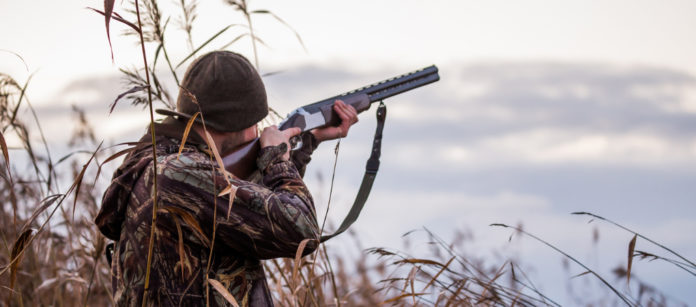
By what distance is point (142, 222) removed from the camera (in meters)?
2.57

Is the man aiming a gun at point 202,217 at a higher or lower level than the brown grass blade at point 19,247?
higher

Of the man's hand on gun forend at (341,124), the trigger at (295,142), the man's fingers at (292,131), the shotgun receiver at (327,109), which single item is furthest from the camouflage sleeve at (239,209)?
the man's hand on gun forend at (341,124)

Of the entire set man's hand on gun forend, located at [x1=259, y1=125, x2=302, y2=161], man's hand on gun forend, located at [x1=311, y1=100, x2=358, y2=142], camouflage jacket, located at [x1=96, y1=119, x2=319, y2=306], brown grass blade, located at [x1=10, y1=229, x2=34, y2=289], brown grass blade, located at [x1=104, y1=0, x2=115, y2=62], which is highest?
man's hand on gun forend, located at [x1=311, y1=100, x2=358, y2=142]

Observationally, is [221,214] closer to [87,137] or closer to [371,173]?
[371,173]

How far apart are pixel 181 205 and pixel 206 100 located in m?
0.50

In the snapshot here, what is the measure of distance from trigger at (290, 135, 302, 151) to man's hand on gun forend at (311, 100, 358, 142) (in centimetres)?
21

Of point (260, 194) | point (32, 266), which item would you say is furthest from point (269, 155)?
point (32, 266)

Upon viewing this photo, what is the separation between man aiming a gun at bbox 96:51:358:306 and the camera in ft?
8.32

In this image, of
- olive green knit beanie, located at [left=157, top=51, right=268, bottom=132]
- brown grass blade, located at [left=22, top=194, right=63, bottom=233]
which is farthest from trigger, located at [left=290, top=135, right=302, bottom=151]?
brown grass blade, located at [left=22, top=194, right=63, bottom=233]

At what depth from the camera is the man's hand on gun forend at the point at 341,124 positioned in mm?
3902

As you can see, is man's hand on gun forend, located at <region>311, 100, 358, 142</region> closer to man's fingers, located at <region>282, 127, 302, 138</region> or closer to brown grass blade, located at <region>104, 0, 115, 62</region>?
man's fingers, located at <region>282, 127, 302, 138</region>

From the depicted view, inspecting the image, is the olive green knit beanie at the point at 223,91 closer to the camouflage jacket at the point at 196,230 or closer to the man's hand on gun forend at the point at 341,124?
the camouflage jacket at the point at 196,230

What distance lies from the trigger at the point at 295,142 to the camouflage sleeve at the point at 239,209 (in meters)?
0.95

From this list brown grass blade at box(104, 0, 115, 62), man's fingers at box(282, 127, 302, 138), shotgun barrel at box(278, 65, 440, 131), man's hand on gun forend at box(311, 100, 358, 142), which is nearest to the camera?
brown grass blade at box(104, 0, 115, 62)
